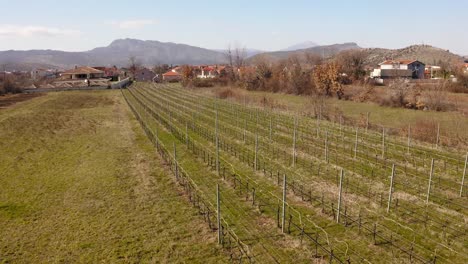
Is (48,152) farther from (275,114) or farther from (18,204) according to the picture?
(275,114)

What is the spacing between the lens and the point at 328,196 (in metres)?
13.9

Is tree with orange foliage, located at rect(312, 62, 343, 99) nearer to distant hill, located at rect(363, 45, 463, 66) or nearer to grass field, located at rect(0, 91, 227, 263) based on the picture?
grass field, located at rect(0, 91, 227, 263)

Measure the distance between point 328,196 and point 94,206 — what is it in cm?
974

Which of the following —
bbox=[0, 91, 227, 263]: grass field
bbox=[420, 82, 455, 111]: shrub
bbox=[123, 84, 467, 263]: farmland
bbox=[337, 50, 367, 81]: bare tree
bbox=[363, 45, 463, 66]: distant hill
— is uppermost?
bbox=[363, 45, 463, 66]: distant hill

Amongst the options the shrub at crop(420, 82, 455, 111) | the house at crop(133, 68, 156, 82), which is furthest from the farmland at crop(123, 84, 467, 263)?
the house at crop(133, 68, 156, 82)

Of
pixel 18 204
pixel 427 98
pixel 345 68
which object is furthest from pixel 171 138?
pixel 345 68

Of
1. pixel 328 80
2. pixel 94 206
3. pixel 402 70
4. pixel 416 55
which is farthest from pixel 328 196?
pixel 416 55

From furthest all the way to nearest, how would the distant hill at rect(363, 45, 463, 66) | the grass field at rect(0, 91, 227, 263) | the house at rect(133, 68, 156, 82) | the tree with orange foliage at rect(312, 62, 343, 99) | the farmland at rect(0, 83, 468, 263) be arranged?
the distant hill at rect(363, 45, 463, 66), the house at rect(133, 68, 156, 82), the tree with orange foliage at rect(312, 62, 343, 99), the grass field at rect(0, 91, 227, 263), the farmland at rect(0, 83, 468, 263)

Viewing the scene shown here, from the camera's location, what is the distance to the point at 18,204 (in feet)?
46.3

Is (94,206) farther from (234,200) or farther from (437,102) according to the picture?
(437,102)

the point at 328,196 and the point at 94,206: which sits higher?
the point at 328,196

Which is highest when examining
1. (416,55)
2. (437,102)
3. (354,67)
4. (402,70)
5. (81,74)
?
(416,55)

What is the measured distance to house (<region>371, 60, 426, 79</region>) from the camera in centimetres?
7931

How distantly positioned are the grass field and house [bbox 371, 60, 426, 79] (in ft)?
237
